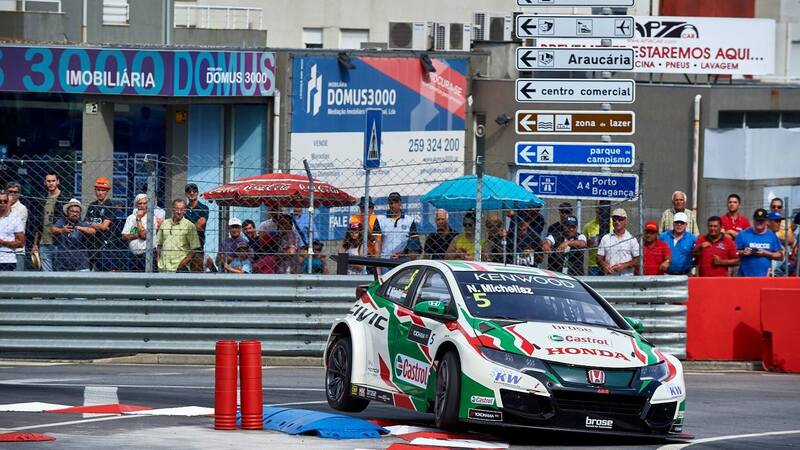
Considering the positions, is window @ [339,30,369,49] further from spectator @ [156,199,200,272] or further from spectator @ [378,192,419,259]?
spectator @ [156,199,200,272]

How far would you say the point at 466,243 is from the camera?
18.1 m

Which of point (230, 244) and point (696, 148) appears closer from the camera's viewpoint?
point (230, 244)

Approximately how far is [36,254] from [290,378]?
375 cm

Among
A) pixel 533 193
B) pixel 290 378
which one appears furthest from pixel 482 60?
pixel 290 378

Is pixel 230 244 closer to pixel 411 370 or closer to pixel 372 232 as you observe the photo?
pixel 372 232

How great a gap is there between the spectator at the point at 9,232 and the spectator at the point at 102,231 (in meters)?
0.83

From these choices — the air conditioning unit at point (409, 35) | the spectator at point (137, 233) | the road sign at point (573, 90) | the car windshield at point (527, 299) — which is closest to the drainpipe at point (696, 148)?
the air conditioning unit at point (409, 35)

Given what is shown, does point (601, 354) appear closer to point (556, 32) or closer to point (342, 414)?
point (342, 414)

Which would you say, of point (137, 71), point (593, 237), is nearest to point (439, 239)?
point (593, 237)

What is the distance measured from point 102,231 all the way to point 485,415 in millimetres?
8118

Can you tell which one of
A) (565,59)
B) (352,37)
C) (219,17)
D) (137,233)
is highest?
(219,17)

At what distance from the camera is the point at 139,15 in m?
41.4

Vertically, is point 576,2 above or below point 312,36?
below

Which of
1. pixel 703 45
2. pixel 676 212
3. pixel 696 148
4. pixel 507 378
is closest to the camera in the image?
pixel 507 378
